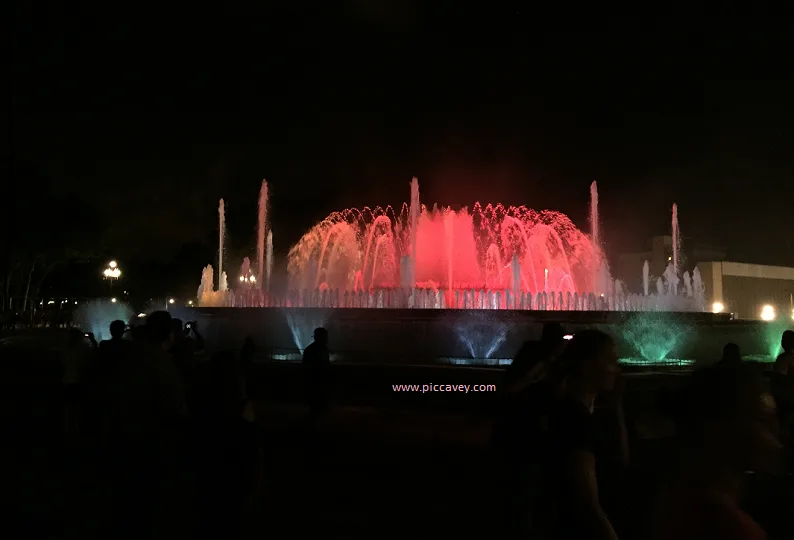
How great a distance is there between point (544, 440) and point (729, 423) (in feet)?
3.59

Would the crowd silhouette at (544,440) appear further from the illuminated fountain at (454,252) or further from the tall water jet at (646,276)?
the tall water jet at (646,276)

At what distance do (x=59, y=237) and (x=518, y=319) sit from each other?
121ft

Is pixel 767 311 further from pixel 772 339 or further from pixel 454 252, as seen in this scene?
pixel 772 339

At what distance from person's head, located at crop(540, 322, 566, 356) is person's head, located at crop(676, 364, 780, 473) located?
7.14 feet

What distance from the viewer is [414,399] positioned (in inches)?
488

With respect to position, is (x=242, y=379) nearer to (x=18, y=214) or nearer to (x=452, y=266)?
(x=452, y=266)

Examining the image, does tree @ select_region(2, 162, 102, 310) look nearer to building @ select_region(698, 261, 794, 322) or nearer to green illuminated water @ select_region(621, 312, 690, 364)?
green illuminated water @ select_region(621, 312, 690, 364)

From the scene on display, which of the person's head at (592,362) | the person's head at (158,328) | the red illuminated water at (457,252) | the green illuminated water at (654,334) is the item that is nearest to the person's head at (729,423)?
the person's head at (592,362)

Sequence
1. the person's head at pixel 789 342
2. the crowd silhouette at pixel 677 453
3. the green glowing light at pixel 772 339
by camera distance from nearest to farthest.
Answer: the crowd silhouette at pixel 677 453 < the person's head at pixel 789 342 < the green glowing light at pixel 772 339

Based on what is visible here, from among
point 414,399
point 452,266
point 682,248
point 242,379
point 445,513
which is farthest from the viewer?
point 682,248

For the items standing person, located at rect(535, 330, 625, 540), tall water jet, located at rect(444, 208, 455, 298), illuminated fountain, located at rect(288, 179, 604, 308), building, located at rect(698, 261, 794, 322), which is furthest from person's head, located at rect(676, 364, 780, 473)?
building, located at rect(698, 261, 794, 322)

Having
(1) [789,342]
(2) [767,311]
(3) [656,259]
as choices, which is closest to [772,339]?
(1) [789,342]

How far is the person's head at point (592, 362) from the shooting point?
9.89ft

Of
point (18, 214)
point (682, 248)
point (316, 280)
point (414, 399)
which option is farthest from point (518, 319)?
point (682, 248)
